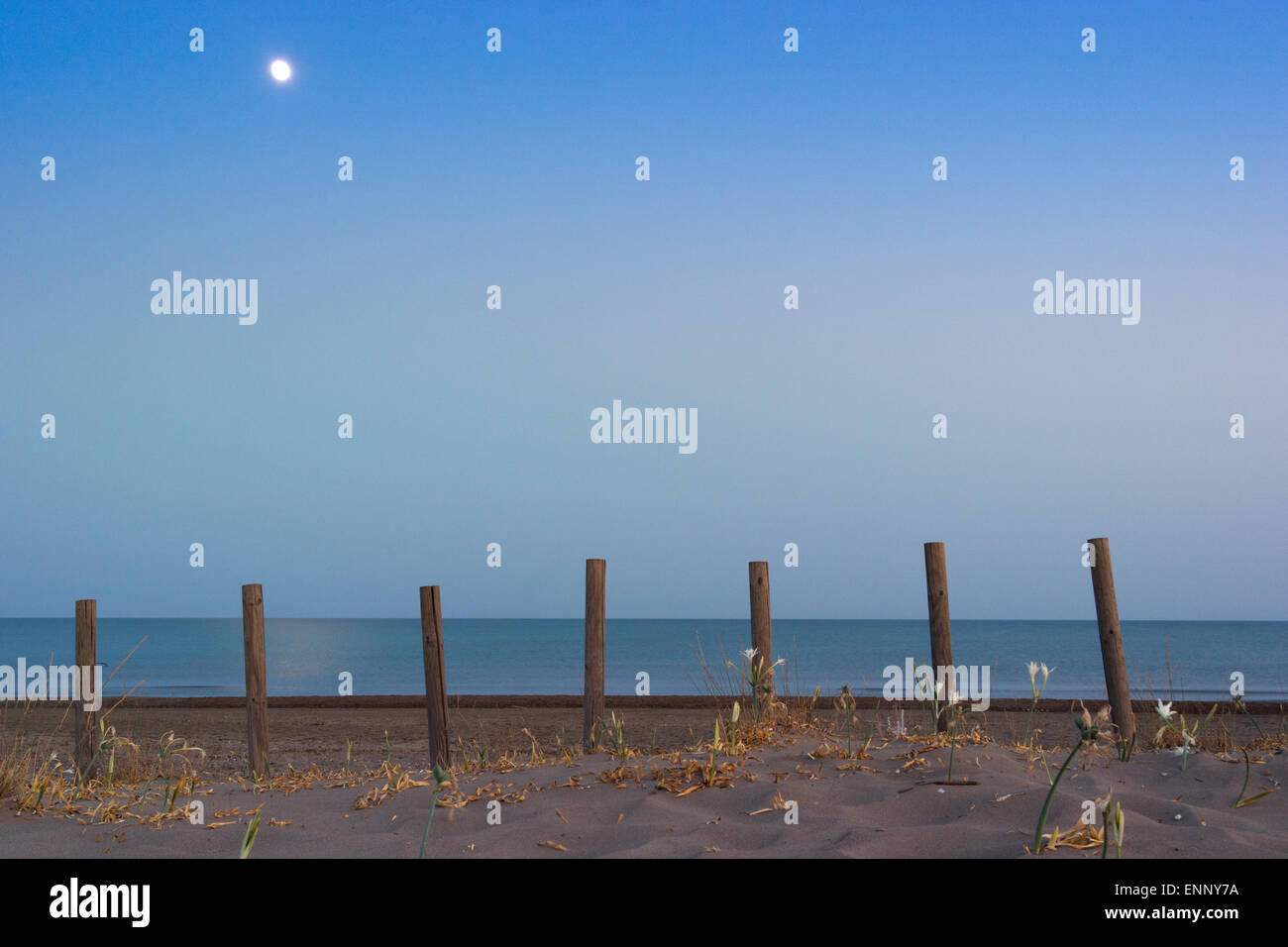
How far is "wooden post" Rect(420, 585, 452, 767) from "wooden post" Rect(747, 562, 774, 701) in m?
2.87

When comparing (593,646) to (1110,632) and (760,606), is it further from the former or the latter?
(1110,632)

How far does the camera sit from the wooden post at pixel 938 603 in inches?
349

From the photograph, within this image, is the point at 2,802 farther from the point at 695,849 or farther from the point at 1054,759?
the point at 1054,759

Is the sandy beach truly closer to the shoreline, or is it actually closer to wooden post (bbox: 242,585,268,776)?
wooden post (bbox: 242,585,268,776)

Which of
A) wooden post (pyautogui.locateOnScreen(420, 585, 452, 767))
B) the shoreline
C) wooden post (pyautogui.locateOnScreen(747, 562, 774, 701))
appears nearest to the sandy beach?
wooden post (pyautogui.locateOnScreen(747, 562, 774, 701))

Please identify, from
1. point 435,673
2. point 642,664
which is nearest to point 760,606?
point 435,673

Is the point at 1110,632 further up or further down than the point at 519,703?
further up

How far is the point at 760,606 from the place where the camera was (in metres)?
8.84

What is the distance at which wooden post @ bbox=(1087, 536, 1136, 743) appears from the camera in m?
8.86

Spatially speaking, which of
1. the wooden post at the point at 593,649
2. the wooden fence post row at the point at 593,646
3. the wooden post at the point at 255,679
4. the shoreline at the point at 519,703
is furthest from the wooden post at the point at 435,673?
the shoreline at the point at 519,703

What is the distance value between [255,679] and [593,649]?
3372 mm
